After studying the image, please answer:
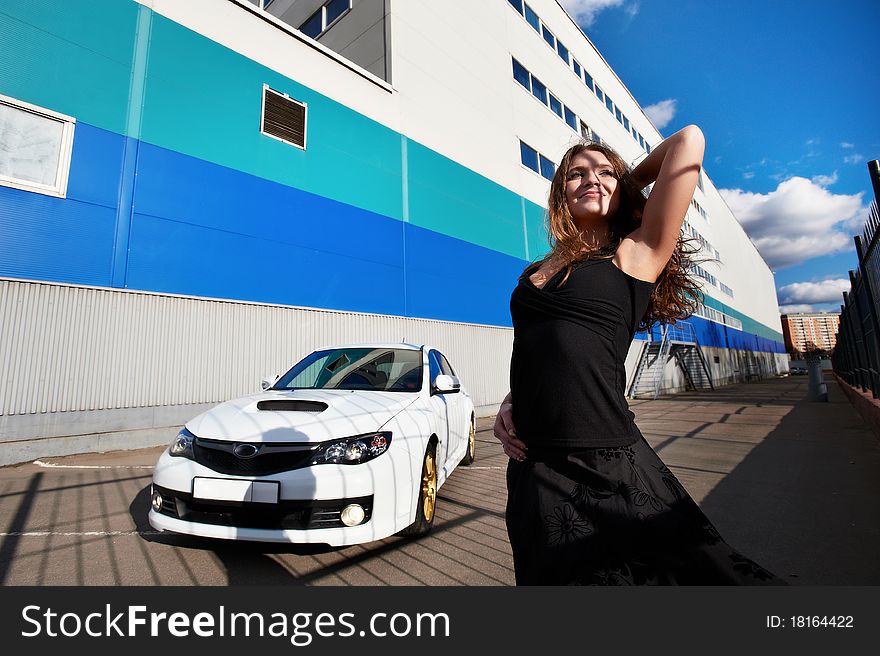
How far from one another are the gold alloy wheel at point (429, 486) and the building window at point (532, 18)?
23.2 metres

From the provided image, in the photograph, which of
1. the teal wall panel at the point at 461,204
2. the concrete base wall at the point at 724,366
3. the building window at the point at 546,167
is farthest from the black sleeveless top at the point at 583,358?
the building window at the point at 546,167

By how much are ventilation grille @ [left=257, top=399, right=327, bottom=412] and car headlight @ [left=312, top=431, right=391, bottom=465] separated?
0.37 metres

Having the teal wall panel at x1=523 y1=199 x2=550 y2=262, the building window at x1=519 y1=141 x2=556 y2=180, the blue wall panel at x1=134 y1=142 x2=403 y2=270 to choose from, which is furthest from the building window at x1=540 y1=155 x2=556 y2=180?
the blue wall panel at x1=134 y1=142 x2=403 y2=270

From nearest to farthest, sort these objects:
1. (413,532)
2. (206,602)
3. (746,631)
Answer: (746,631)
(206,602)
(413,532)

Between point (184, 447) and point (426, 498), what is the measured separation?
1841 millimetres

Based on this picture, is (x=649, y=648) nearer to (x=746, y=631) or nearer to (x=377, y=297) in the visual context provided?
(x=746, y=631)

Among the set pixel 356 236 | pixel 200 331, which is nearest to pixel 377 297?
pixel 356 236

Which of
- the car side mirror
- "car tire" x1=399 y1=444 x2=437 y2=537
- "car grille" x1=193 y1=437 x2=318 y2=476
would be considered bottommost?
"car tire" x1=399 y1=444 x2=437 y2=537

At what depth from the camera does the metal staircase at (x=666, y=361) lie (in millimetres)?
21502

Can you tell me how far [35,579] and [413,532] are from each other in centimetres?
236

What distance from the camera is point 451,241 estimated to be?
45.2ft

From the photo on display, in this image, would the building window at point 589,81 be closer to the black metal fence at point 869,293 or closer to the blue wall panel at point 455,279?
the blue wall panel at point 455,279

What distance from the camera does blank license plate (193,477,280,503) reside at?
2.64m

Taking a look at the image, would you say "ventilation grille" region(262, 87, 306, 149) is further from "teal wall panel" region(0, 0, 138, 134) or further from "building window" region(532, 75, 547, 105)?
"building window" region(532, 75, 547, 105)
